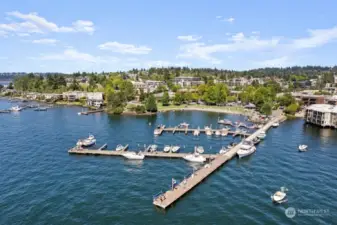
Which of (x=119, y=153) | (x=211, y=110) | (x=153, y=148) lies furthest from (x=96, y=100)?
(x=119, y=153)

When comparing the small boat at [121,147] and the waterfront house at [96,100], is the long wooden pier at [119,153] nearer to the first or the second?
the small boat at [121,147]

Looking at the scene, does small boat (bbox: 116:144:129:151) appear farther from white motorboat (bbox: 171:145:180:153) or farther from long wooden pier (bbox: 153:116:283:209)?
long wooden pier (bbox: 153:116:283:209)

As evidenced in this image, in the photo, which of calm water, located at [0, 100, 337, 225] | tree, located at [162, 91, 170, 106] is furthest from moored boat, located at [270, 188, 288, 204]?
tree, located at [162, 91, 170, 106]

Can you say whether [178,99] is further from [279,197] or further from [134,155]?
[279,197]

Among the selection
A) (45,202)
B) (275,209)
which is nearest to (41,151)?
(45,202)

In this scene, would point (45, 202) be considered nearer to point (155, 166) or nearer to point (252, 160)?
point (155, 166)
